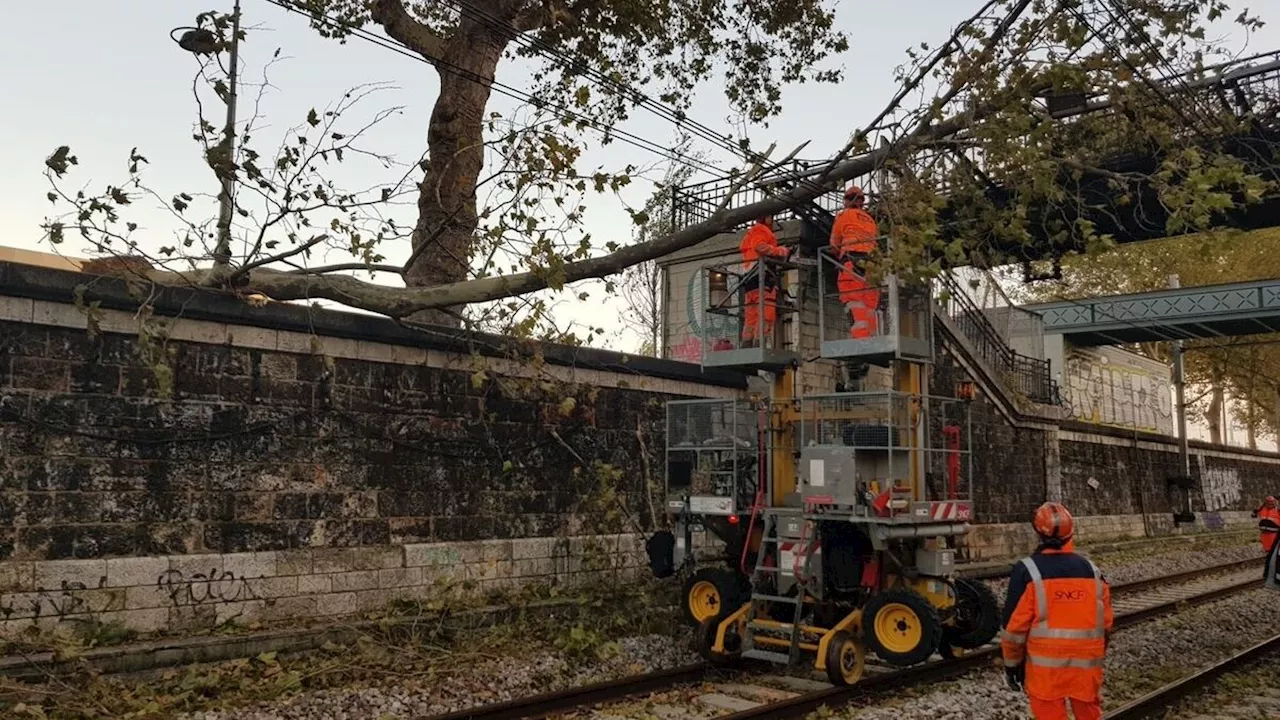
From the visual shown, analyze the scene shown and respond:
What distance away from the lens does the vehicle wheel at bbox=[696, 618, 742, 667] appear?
355 inches

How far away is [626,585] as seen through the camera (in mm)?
12055

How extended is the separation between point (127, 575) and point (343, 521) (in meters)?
2.06

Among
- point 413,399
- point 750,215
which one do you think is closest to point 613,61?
point 750,215

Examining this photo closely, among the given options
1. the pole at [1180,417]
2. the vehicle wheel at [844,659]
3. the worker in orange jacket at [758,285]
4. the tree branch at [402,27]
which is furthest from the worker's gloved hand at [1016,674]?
the pole at [1180,417]

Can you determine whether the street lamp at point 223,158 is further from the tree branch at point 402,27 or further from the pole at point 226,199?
the tree branch at point 402,27

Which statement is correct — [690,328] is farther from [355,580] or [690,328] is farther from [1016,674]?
[1016,674]

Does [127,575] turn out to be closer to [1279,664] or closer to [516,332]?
[516,332]

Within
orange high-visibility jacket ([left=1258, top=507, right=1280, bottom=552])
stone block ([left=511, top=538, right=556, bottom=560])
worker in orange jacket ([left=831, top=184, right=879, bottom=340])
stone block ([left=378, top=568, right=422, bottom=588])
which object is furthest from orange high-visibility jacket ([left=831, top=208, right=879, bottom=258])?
orange high-visibility jacket ([left=1258, top=507, right=1280, bottom=552])

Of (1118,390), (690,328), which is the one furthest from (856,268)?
(1118,390)

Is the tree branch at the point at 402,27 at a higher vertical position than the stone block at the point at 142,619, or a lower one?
higher

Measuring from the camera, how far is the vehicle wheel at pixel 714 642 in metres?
9.02

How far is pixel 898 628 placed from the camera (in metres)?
8.44

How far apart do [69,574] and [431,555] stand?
137 inches

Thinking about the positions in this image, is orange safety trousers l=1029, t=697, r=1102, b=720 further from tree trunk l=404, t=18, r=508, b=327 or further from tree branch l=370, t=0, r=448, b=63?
tree branch l=370, t=0, r=448, b=63
